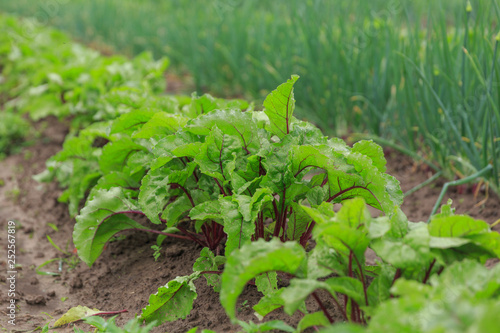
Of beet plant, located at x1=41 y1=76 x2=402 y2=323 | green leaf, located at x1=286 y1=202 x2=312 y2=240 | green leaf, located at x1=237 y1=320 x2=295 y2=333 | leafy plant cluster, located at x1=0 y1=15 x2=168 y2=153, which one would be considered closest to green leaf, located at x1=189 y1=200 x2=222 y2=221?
beet plant, located at x1=41 y1=76 x2=402 y2=323

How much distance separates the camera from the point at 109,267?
2109mm

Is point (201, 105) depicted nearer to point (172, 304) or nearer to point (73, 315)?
point (172, 304)

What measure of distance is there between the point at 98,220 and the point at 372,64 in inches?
79.1

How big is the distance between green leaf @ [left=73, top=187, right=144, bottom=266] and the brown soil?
229 mm

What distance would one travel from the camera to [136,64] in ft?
12.1

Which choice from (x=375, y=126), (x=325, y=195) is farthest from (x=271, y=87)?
(x=325, y=195)

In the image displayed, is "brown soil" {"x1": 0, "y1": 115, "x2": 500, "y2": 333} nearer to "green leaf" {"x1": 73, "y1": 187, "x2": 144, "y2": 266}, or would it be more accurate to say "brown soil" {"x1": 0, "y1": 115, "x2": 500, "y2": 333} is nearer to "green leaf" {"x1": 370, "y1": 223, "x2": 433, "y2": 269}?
"green leaf" {"x1": 73, "y1": 187, "x2": 144, "y2": 266}

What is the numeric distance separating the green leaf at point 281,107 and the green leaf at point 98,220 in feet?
2.10

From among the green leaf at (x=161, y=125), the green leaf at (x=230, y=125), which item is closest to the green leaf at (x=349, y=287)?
the green leaf at (x=230, y=125)

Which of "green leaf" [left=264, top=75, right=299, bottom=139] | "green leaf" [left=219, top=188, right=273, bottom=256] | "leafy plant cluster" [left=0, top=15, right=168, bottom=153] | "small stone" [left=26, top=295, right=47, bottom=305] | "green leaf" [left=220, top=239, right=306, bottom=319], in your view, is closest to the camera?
"green leaf" [left=220, top=239, right=306, bottom=319]

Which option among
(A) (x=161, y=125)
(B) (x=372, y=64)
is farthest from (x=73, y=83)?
(B) (x=372, y=64)

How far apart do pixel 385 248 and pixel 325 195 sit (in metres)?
0.46

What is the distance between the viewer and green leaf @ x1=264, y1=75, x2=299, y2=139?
5.14 ft

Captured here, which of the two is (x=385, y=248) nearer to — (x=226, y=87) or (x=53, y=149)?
(x=53, y=149)
